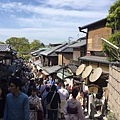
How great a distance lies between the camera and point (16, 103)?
3.93m

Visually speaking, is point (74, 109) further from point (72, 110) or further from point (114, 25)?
point (114, 25)

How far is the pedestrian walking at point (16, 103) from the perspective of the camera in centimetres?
393

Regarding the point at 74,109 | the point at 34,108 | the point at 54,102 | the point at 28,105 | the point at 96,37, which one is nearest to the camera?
the point at 28,105

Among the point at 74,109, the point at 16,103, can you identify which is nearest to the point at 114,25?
the point at 74,109

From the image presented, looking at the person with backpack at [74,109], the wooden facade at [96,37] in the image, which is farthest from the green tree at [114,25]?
the person with backpack at [74,109]

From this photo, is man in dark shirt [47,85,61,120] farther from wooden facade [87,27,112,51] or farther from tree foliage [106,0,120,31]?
wooden facade [87,27,112,51]

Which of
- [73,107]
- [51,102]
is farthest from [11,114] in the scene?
[51,102]

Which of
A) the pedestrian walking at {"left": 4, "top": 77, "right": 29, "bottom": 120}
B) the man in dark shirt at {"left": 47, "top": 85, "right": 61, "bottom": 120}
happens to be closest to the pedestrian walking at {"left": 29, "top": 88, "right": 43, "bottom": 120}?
the man in dark shirt at {"left": 47, "top": 85, "right": 61, "bottom": 120}

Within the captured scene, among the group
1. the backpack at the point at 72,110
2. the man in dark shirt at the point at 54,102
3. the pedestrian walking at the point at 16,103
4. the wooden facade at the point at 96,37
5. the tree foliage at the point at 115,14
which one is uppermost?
the tree foliage at the point at 115,14

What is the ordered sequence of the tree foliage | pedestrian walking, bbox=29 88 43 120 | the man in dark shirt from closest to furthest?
pedestrian walking, bbox=29 88 43 120 → the man in dark shirt → the tree foliage

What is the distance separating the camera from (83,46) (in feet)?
67.5

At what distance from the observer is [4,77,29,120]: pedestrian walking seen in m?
3.93

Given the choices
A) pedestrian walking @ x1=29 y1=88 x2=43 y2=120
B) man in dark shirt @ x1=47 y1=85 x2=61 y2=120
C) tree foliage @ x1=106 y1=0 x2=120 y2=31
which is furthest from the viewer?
tree foliage @ x1=106 y1=0 x2=120 y2=31

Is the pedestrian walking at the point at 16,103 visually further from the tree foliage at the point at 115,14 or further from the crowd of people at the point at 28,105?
the tree foliage at the point at 115,14
